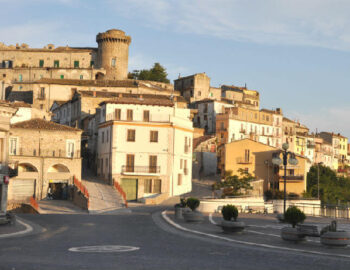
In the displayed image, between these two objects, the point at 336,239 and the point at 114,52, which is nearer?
the point at 336,239

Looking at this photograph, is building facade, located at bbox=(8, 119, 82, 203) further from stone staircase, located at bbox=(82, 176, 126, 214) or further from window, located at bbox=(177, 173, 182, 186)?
window, located at bbox=(177, 173, 182, 186)

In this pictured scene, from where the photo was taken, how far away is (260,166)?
252ft

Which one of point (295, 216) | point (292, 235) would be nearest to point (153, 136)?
→ point (295, 216)

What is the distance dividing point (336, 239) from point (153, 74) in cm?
11109

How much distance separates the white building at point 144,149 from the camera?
5928 centimetres

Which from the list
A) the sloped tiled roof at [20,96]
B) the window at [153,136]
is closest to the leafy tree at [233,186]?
the window at [153,136]

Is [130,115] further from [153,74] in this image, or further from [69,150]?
[153,74]

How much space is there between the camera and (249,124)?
102438 millimetres

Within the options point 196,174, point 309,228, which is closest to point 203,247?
point 309,228

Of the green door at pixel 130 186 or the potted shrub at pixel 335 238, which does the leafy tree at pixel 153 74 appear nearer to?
the green door at pixel 130 186

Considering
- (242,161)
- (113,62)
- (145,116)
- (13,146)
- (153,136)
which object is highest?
(113,62)

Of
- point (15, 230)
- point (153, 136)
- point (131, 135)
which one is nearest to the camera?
point (15, 230)

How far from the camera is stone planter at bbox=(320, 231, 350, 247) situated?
18.2 meters

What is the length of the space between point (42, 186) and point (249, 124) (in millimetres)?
55724
